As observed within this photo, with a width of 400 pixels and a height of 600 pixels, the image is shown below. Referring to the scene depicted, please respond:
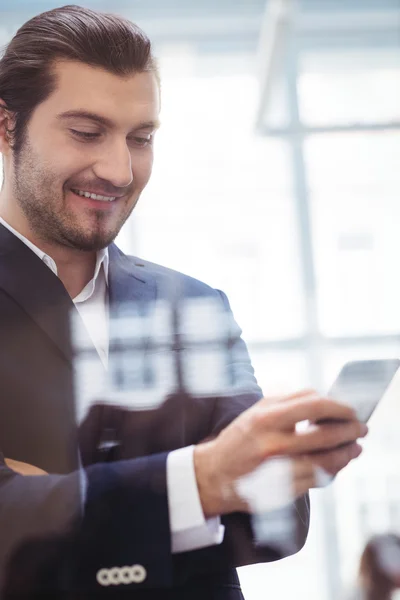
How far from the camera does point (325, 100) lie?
1.17m

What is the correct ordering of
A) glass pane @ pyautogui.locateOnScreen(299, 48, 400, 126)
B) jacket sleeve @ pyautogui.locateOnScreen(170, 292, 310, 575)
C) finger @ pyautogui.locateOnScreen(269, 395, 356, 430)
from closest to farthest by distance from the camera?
1. finger @ pyautogui.locateOnScreen(269, 395, 356, 430)
2. jacket sleeve @ pyautogui.locateOnScreen(170, 292, 310, 575)
3. glass pane @ pyautogui.locateOnScreen(299, 48, 400, 126)

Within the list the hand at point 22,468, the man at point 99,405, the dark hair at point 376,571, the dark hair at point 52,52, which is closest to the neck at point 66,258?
the man at point 99,405

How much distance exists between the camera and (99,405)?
0.98m

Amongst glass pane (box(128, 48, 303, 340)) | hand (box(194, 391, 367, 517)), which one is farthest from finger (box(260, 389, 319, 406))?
glass pane (box(128, 48, 303, 340))

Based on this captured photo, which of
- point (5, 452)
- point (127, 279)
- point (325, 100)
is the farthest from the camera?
point (325, 100)

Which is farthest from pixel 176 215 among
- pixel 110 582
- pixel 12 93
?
pixel 110 582

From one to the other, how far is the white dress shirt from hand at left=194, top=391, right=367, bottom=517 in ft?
0.05

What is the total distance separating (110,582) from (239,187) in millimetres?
675

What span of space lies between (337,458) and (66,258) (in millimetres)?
528

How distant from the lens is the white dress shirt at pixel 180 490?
0.87 metres

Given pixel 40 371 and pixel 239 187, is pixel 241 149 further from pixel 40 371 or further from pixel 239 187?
pixel 40 371

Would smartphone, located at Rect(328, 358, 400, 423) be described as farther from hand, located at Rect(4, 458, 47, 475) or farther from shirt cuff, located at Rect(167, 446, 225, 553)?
hand, located at Rect(4, 458, 47, 475)

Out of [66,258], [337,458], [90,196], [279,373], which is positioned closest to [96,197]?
[90,196]

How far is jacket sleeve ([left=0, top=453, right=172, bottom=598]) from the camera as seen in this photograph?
89 cm
